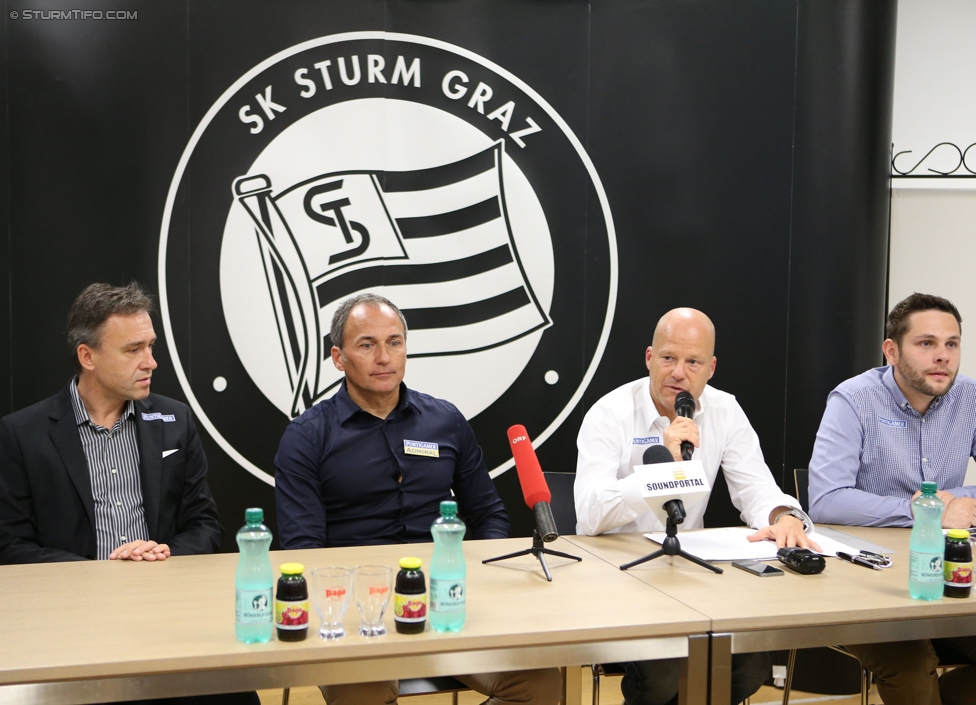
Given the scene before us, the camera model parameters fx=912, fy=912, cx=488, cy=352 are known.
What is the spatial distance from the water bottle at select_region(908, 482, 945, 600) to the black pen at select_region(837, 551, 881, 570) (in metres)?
0.23

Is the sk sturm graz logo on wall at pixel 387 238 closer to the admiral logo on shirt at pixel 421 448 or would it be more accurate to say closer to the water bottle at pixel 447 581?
the admiral logo on shirt at pixel 421 448

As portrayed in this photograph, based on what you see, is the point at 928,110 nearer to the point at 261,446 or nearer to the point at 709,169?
the point at 709,169

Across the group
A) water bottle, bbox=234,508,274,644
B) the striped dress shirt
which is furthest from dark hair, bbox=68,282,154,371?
water bottle, bbox=234,508,274,644

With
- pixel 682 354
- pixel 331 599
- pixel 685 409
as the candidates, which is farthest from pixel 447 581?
pixel 682 354

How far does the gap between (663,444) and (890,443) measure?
0.94m

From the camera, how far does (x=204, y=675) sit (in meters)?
1.63

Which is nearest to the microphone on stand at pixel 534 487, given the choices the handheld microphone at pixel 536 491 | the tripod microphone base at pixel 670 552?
the handheld microphone at pixel 536 491

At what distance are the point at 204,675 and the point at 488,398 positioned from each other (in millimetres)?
2403

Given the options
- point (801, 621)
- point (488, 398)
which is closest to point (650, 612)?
point (801, 621)

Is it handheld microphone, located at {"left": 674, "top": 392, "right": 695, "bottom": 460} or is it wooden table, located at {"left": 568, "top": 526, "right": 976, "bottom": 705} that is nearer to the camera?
wooden table, located at {"left": 568, "top": 526, "right": 976, "bottom": 705}

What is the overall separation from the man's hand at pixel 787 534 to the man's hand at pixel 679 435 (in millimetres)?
383

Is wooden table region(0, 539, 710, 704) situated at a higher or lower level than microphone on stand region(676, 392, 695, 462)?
lower

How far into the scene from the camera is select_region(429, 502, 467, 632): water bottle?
68.9 inches

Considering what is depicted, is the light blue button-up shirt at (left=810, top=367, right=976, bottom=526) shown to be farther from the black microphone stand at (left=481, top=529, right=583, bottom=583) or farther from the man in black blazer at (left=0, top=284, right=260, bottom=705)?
the man in black blazer at (left=0, top=284, right=260, bottom=705)
